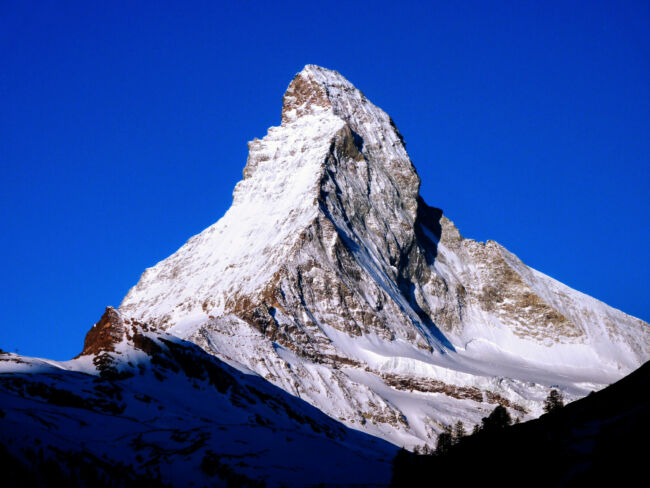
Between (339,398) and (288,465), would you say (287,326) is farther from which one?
(288,465)

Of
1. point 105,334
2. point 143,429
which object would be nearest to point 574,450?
point 143,429

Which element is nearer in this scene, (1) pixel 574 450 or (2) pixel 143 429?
(1) pixel 574 450

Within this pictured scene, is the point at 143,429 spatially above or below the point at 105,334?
below

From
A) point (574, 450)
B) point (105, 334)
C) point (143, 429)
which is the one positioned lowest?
point (574, 450)

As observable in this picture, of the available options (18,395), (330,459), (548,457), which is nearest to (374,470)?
(330,459)

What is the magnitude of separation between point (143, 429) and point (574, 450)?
48904 mm

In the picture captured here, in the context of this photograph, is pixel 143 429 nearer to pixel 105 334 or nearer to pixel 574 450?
pixel 105 334

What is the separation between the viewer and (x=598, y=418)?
5203cm

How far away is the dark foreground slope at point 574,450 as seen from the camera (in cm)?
4444

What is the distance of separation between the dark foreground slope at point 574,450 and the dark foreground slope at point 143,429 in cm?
1653

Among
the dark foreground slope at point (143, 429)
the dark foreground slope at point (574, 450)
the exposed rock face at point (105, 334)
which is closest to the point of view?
the dark foreground slope at point (574, 450)

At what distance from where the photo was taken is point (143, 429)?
85.1 metres

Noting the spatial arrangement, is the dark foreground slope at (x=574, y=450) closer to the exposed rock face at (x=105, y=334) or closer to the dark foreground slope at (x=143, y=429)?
the dark foreground slope at (x=143, y=429)

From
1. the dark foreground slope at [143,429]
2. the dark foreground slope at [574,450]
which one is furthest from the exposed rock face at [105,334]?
the dark foreground slope at [574,450]
